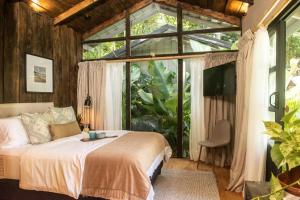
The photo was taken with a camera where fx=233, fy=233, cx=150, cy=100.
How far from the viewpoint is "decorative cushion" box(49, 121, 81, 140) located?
10.8 ft

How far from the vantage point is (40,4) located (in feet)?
12.6

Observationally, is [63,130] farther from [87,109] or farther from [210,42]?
[210,42]

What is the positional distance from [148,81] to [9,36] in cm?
263

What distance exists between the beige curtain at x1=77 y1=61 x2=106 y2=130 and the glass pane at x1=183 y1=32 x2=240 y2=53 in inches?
71.3

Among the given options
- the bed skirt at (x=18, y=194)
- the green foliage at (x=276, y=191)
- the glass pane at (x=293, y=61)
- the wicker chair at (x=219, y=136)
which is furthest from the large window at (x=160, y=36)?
the green foliage at (x=276, y=191)

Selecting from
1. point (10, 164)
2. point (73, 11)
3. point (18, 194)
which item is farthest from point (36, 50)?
point (18, 194)

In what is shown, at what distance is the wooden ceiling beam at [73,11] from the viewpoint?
165 inches

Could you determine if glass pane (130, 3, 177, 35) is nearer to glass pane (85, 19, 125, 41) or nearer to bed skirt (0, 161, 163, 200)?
glass pane (85, 19, 125, 41)

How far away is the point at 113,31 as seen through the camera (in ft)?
16.8

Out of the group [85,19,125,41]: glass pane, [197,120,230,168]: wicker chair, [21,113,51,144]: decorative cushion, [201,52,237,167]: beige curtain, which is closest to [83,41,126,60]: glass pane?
[85,19,125,41]: glass pane

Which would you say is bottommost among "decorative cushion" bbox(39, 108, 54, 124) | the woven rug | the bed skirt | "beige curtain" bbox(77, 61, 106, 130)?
the woven rug

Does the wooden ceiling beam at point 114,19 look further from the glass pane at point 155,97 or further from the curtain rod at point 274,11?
the curtain rod at point 274,11

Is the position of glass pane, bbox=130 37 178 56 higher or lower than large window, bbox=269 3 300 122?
higher

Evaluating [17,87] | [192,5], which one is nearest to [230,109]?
[192,5]
